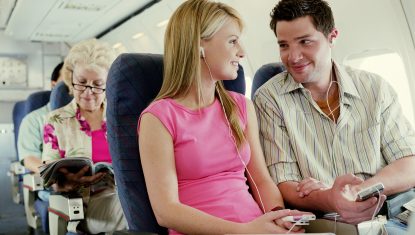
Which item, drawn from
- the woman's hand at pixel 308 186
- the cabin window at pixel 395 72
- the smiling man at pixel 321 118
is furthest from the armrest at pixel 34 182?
the cabin window at pixel 395 72

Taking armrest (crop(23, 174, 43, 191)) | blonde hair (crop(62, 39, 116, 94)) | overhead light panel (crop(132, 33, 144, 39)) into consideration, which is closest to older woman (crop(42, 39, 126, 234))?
blonde hair (crop(62, 39, 116, 94))

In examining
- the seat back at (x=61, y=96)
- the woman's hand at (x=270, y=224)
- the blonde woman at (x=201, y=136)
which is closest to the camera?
the woman's hand at (x=270, y=224)

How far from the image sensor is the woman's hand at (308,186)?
84.0 inches

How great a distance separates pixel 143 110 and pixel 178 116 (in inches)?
6.1

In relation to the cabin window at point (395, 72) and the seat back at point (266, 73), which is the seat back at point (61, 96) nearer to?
the seat back at point (266, 73)

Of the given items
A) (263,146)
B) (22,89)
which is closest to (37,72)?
(22,89)

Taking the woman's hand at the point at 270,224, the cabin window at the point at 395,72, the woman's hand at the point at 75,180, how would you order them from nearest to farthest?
the woman's hand at the point at 270,224
the woman's hand at the point at 75,180
the cabin window at the point at 395,72

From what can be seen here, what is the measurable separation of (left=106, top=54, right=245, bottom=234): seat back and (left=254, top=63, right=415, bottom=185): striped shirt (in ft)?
1.84

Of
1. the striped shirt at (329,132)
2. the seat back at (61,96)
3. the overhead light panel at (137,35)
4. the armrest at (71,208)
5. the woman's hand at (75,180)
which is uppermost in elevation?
the overhead light panel at (137,35)

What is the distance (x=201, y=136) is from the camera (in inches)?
83.4

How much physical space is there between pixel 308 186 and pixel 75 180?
1.24 metres

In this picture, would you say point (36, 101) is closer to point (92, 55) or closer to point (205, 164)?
point (92, 55)

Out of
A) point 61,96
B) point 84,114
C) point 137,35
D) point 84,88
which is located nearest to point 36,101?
point 61,96

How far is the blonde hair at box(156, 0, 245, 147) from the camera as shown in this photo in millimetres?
2135
